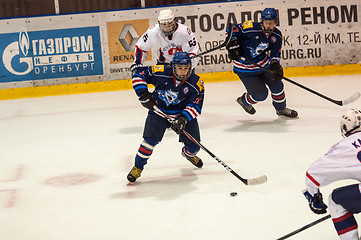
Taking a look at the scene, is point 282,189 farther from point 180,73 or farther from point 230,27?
point 230,27

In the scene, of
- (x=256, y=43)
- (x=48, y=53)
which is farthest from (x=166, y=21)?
(x=48, y=53)

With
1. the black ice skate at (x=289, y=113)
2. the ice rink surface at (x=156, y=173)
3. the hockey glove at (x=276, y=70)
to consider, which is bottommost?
the ice rink surface at (x=156, y=173)

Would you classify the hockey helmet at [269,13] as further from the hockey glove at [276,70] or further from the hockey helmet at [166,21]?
the hockey helmet at [166,21]

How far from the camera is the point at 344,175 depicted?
2.54 metres

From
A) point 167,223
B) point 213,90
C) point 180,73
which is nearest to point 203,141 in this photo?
point 180,73

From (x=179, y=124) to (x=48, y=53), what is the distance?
4.52 meters

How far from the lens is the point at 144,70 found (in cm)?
426

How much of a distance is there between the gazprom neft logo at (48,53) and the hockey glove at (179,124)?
4.36 metres

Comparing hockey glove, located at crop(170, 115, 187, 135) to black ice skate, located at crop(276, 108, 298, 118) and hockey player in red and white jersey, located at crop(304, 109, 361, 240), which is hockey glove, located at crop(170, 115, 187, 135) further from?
black ice skate, located at crop(276, 108, 298, 118)

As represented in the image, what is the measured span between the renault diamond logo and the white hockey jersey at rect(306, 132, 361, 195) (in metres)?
5.85

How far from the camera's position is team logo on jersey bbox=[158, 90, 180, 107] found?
421cm

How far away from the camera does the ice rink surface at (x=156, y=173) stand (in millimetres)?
3439

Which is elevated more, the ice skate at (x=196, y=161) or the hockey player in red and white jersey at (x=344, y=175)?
the hockey player in red and white jersey at (x=344, y=175)

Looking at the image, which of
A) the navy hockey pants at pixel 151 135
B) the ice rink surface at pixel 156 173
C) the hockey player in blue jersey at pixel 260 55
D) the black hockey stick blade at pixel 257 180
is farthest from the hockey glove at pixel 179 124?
the hockey player in blue jersey at pixel 260 55
